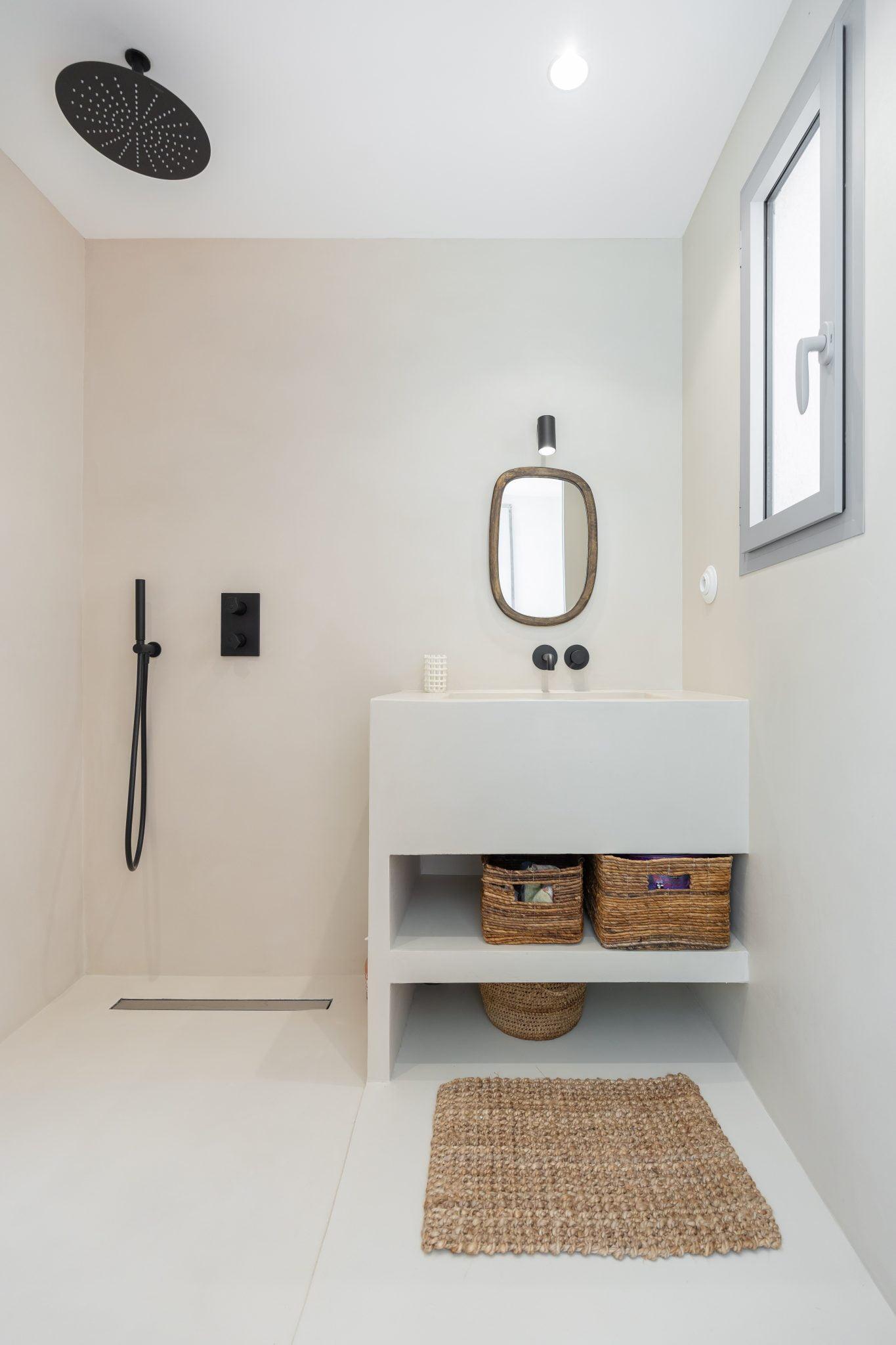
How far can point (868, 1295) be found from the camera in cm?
104

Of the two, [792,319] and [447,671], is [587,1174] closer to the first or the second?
[447,671]

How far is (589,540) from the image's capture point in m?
2.14

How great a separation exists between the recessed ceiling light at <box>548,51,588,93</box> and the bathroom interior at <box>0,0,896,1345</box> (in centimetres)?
1

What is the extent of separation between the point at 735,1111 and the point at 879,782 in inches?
33.5

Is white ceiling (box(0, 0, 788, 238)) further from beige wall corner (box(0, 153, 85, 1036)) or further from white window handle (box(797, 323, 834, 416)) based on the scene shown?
white window handle (box(797, 323, 834, 416))

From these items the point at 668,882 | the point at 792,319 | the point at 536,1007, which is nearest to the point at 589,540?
the point at 792,319

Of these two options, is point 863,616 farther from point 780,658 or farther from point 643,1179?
point 643,1179

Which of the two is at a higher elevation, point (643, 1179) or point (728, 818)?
point (728, 818)

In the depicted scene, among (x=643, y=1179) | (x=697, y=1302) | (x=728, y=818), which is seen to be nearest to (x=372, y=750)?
(x=728, y=818)

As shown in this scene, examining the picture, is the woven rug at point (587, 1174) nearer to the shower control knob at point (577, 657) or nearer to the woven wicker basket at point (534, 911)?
the woven wicker basket at point (534, 911)

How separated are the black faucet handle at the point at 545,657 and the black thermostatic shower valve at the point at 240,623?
2.79ft

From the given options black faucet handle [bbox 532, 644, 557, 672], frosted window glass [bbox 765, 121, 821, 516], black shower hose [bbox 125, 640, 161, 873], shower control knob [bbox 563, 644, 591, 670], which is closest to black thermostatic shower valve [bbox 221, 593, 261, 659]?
black shower hose [bbox 125, 640, 161, 873]

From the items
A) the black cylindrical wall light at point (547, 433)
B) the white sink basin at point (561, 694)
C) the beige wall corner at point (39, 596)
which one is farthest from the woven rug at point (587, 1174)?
the black cylindrical wall light at point (547, 433)

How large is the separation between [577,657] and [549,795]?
2.13 feet
